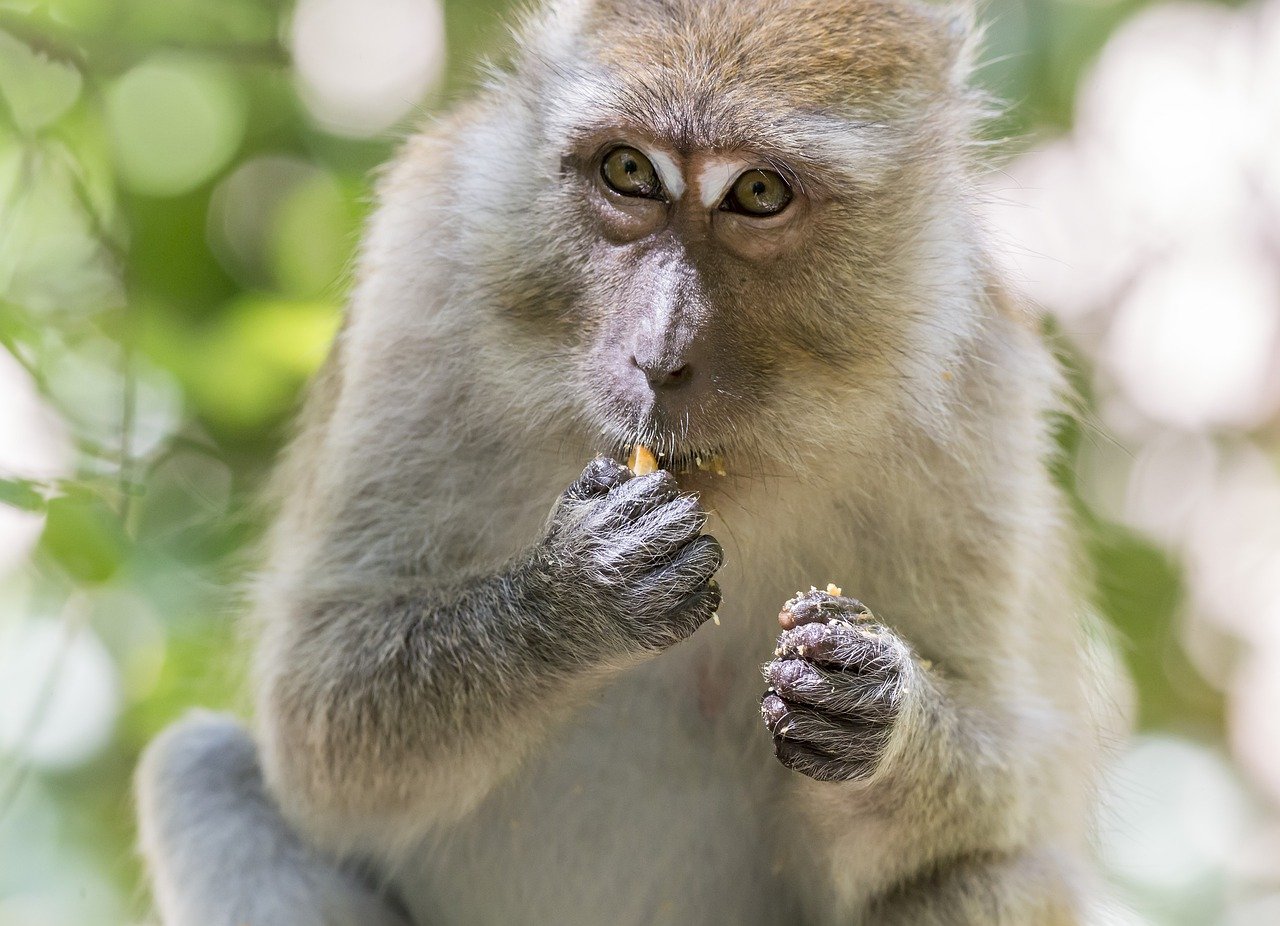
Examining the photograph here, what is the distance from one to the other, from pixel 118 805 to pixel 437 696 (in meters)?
2.71

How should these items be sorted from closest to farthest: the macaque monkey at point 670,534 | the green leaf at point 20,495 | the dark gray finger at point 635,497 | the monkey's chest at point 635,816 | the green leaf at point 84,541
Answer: the green leaf at point 20,495 → the dark gray finger at point 635,497 → the macaque monkey at point 670,534 → the green leaf at point 84,541 → the monkey's chest at point 635,816

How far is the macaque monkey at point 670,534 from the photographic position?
3236 mm

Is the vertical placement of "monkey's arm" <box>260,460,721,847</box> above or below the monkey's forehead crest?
below

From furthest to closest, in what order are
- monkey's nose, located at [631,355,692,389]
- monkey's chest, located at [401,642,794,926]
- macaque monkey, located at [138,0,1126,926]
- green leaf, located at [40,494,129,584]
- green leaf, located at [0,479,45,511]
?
monkey's chest, located at [401,642,794,926], green leaf, located at [40,494,129,584], macaque monkey, located at [138,0,1126,926], monkey's nose, located at [631,355,692,389], green leaf, located at [0,479,45,511]

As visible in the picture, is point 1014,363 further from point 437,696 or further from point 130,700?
point 130,700

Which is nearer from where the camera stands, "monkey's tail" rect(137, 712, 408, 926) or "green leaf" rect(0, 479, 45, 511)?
"green leaf" rect(0, 479, 45, 511)

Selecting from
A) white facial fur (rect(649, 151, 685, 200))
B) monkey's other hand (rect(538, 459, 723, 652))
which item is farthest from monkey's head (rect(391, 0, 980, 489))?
monkey's other hand (rect(538, 459, 723, 652))

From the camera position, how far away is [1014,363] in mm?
4074

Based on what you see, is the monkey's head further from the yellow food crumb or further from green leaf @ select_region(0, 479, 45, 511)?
green leaf @ select_region(0, 479, 45, 511)

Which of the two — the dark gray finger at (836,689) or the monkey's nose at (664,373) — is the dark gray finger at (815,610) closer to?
the dark gray finger at (836,689)

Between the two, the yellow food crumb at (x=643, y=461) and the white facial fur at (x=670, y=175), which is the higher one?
the white facial fur at (x=670, y=175)

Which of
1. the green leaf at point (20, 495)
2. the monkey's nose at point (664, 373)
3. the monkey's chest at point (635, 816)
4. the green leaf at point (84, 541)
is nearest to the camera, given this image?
the green leaf at point (20, 495)

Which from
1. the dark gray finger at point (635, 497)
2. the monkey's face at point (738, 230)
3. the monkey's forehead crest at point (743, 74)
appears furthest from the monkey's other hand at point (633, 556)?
the monkey's forehead crest at point (743, 74)

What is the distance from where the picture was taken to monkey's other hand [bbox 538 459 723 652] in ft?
10.4
